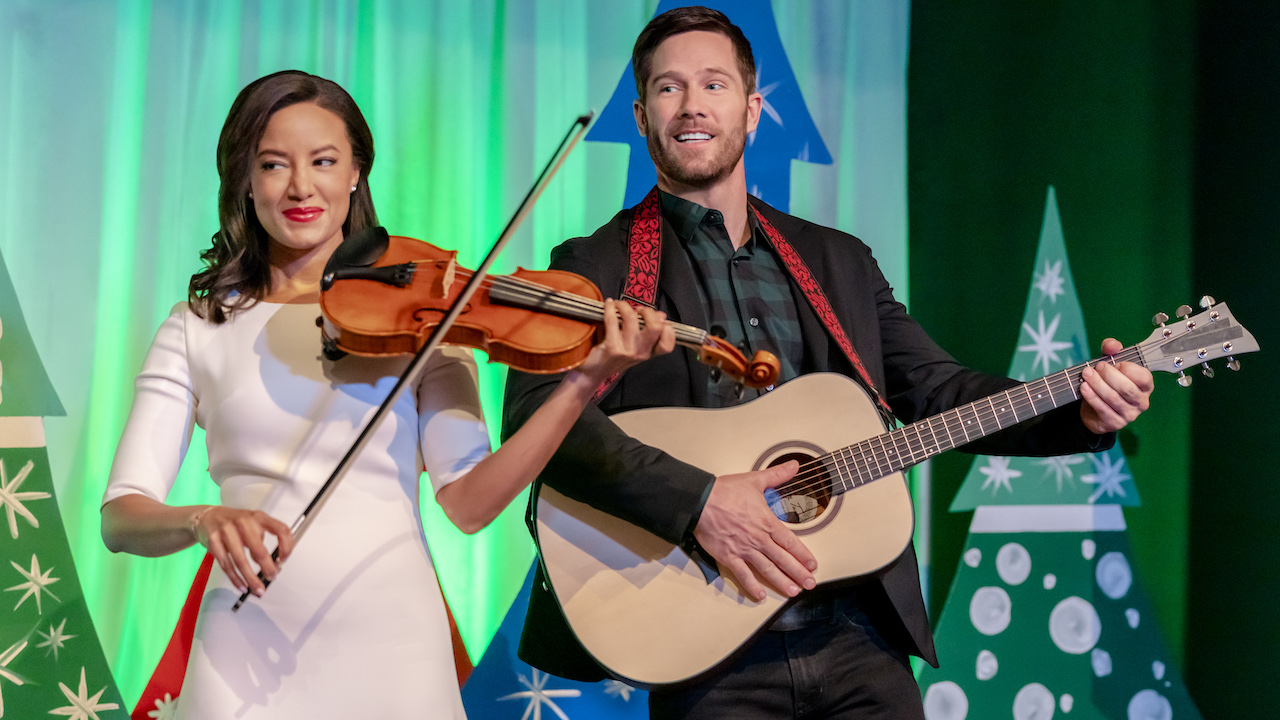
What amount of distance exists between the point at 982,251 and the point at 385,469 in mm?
2294

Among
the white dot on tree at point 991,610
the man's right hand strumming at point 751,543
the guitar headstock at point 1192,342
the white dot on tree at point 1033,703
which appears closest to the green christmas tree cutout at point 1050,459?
the white dot on tree at point 991,610

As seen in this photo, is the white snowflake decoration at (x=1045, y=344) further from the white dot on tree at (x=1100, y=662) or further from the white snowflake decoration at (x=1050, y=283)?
the white dot on tree at (x=1100, y=662)

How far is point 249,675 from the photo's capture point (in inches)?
50.0

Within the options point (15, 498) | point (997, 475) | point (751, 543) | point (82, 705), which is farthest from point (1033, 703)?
point (15, 498)

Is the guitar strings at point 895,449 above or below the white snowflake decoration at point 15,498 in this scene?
above

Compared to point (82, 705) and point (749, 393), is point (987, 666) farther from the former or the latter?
point (82, 705)

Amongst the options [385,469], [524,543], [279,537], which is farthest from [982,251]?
[279,537]

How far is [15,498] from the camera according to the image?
2.32 meters

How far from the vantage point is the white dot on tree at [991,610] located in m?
2.93

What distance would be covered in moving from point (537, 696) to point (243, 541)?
5.22 ft

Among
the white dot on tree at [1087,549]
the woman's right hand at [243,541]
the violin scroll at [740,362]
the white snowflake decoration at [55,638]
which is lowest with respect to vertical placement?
the white snowflake decoration at [55,638]

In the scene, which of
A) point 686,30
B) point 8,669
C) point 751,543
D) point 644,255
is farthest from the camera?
point 8,669

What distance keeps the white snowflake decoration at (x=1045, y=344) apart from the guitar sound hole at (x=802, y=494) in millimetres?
1627

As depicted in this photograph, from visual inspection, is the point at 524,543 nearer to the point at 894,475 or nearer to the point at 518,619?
the point at 518,619
